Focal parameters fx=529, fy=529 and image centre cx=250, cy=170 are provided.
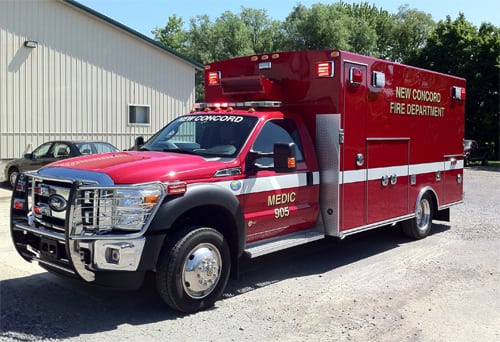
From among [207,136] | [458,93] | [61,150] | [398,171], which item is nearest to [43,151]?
[61,150]

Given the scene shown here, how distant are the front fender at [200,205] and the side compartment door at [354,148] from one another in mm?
1854

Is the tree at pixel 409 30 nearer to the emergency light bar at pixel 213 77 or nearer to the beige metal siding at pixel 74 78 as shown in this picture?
the beige metal siding at pixel 74 78

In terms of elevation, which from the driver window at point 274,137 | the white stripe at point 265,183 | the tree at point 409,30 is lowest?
the white stripe at point 265,183

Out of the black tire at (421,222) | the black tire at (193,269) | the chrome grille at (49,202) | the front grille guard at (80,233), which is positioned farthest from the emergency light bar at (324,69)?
the chrome grille at (49,202)

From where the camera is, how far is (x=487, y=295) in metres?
6.02

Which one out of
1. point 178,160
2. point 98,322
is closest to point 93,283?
point 98,322

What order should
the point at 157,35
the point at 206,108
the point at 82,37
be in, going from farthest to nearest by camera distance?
the point at 157,35
the point at 82,37
the point at 206,108

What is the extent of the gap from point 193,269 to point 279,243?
1.34m

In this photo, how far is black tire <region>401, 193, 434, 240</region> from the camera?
8.98 m

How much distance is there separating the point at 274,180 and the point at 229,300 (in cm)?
145

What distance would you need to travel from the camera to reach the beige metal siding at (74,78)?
15.8 m

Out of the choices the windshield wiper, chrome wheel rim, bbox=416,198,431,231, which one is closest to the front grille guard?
the windshield wiper

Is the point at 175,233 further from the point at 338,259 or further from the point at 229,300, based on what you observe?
the point at 338,259

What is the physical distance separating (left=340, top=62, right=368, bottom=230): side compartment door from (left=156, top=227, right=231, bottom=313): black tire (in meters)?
2.14
